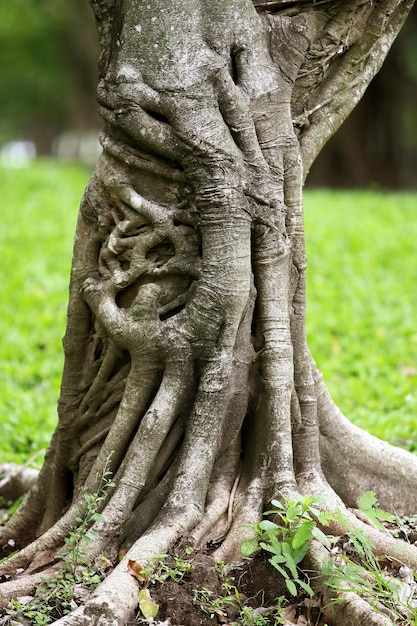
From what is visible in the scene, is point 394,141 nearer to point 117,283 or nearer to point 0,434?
point 0,434

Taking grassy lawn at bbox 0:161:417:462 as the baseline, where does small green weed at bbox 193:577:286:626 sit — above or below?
below

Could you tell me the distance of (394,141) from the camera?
20.2 metres

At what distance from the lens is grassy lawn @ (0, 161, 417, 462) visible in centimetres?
681

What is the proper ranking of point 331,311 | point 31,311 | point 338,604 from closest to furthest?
point 338,604 < point 331,311 < point 31,311

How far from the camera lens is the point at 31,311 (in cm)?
927

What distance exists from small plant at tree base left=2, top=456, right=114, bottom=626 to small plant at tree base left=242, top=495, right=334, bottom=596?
0.64 meters

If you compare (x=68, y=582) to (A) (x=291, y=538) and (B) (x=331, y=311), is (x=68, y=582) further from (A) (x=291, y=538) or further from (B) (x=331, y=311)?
(B) (x=331, y=311)

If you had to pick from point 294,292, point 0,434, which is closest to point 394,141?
point 0,434

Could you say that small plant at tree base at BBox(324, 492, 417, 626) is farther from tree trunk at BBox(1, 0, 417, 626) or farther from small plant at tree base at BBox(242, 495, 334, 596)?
tree trunk at BBox(1, 0, 417, 626)

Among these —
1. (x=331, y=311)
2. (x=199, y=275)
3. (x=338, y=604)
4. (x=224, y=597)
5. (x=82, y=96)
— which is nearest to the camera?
(x=338, y=604)

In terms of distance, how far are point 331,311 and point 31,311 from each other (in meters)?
3.22

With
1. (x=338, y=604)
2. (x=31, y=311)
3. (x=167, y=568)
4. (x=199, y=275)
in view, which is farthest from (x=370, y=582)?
(x=31, y=311)

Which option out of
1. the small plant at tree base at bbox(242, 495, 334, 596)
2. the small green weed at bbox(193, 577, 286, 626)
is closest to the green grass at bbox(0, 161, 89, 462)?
the small green weed at bbox(193, 577, 286, 626)

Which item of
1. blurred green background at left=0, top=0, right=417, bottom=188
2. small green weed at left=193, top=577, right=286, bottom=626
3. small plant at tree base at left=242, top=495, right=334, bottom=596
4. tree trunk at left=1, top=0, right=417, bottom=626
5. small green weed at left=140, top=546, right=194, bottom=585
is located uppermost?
blurred green background at left=0, top=0, right=417, bottom=188
